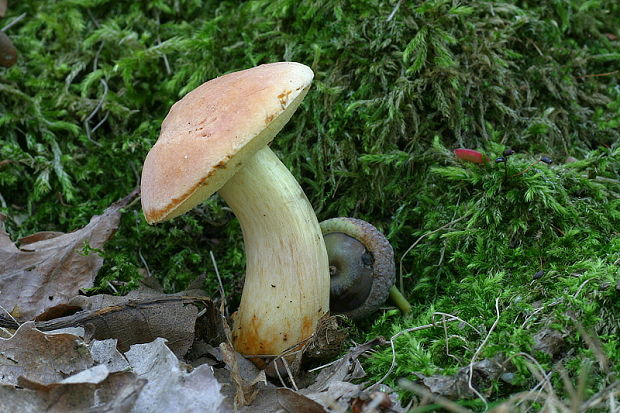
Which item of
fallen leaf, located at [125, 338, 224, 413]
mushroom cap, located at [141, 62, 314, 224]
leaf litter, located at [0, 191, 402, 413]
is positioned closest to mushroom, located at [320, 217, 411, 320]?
leaf litter, located at [0, 191, 402, 413]

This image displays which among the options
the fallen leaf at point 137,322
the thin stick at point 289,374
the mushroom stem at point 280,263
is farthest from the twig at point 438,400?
the fallen leaf at point 137,322

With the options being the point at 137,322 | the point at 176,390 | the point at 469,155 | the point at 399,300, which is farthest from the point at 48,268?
the point at 469,155

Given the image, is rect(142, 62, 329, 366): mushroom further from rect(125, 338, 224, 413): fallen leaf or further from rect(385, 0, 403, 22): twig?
rect(385, 0, 403, 22): twig

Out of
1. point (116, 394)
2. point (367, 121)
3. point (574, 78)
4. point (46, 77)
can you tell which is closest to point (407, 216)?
point (367, 121)

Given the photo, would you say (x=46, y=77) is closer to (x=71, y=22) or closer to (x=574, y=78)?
(x=71, y=22)

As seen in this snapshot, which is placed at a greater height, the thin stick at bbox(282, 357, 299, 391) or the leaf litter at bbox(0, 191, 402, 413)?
the leaf litter at bbox(0, 191, 402, 413)

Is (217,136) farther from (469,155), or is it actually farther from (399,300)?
(469,155)
